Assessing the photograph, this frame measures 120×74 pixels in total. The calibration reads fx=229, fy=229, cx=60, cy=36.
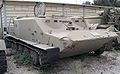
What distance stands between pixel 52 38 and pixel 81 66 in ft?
4.71

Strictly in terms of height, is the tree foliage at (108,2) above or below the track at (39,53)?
above

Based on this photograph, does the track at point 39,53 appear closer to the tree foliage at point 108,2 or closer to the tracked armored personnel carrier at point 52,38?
the tracked armored personnel carrier at point 52,38

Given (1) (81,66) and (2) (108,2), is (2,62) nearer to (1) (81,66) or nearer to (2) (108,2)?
(1) (81,66)

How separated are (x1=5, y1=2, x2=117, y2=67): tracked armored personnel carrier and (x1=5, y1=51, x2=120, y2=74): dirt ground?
0.39 meters

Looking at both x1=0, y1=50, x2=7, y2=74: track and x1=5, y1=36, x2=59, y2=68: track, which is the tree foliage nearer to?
x1=5, y1=36, x2=59, y2=68: track

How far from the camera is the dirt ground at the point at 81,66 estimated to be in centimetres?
632

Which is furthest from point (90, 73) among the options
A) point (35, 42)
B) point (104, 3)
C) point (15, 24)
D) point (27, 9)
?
Answer: point (104, 3)

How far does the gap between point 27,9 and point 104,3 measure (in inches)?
565

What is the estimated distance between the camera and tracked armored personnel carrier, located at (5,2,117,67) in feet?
19.2

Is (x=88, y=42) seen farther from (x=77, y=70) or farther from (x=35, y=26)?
(x=35, y=26)

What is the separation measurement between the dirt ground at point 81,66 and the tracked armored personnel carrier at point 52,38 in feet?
1.28

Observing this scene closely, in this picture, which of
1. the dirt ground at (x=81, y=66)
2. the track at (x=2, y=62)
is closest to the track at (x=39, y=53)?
the dirt ground at (x=81, y=66)

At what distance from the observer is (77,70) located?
6.31 m

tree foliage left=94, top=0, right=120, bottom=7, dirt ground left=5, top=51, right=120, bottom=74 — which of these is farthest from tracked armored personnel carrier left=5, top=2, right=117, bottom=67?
tree foliage left=94, top=0, right=120, bottom=7
